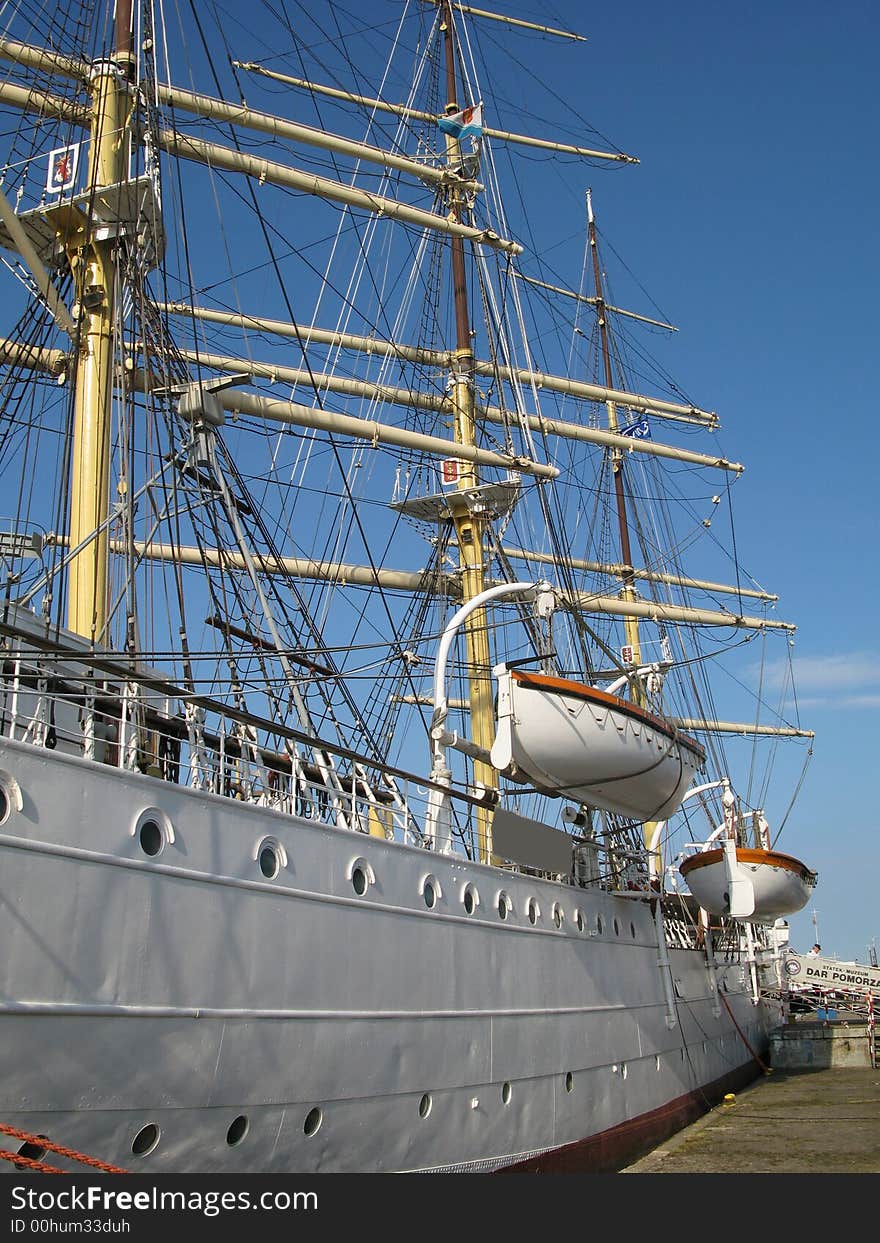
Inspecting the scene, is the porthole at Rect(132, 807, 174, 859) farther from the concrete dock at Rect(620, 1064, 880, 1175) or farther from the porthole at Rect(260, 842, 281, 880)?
the concrete dock at Rect(620, 1064, 880, 1175)

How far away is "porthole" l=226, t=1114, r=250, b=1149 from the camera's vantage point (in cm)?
820

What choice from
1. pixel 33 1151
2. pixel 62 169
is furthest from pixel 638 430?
pixel 33 1151

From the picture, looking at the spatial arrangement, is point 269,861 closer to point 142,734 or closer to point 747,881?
point 142,734

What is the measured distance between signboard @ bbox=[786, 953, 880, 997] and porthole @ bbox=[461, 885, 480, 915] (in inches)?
1710

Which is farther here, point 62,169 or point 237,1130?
point 62,169

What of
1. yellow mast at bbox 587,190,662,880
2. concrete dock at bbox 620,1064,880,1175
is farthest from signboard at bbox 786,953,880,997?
concrete dock at bbox 620,1064,880,1175

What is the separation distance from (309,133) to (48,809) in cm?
1734

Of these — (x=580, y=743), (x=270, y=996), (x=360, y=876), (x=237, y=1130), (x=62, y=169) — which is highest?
(x=62, y=169)

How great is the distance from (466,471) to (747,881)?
10885mm

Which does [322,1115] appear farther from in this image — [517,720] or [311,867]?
[517,720]

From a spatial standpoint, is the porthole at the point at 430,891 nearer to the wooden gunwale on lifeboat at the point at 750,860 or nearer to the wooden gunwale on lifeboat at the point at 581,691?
the wooden gunwale on lifeboat at the point at 581,691

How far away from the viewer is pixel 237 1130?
326 inches

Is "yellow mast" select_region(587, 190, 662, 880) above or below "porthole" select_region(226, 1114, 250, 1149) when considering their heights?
above

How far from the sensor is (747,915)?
1892 cm
